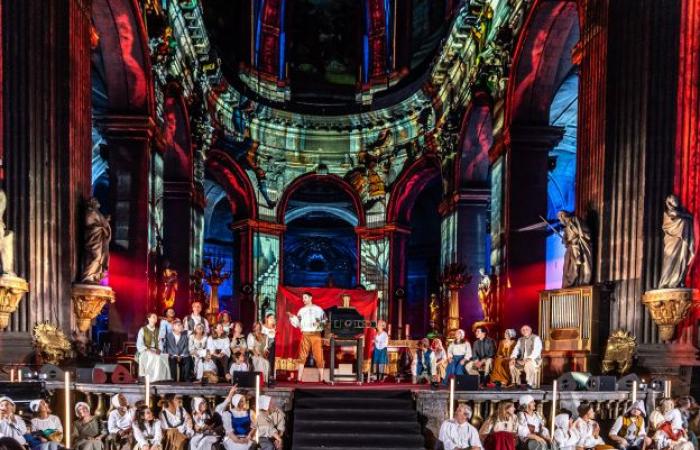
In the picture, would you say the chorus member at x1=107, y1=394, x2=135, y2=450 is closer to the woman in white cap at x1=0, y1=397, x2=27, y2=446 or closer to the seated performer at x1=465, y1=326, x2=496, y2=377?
the woman in white cap at x1=0, y1=397, x2=27, y2=446

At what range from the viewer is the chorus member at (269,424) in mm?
11383

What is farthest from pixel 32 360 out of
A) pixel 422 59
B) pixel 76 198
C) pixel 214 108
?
pixel 422 59

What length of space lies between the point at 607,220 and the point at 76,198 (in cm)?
942

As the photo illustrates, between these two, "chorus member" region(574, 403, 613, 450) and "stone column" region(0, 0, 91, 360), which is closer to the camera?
"chorus member" region(574, 403, 613, 450)

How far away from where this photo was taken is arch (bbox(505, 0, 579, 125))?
18659mm

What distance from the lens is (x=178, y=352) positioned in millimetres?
14453

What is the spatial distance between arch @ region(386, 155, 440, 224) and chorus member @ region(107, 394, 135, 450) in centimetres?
2149

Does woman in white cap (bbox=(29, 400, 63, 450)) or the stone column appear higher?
the stone column

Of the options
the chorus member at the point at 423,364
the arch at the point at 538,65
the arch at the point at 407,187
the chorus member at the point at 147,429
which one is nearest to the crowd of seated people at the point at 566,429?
the chorus member at the point at 147,429

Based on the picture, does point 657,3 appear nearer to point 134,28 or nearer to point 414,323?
point 134,28

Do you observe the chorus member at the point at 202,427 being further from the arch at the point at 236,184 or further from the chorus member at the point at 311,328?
the arch at the point at 236,184

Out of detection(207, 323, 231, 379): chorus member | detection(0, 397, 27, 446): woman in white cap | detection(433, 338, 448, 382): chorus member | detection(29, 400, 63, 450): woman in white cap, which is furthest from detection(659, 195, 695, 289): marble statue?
detection(0, 397, 27, 446): woman in white cap

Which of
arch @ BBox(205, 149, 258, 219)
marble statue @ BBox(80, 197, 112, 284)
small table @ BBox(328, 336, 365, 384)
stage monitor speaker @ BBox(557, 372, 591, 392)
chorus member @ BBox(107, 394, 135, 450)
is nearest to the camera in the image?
chorus member @ BBox(107, 394, 135, 450)

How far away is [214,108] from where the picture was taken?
1205 inches
